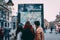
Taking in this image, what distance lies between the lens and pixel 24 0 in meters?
1.93

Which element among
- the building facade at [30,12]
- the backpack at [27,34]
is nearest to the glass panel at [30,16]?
the building facade at [30,12]

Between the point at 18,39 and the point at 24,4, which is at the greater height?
the point at 24,4

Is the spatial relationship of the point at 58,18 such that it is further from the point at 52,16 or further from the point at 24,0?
the point at 24,0

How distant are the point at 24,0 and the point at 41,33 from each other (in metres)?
0.51

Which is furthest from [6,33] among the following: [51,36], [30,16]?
[51,36]

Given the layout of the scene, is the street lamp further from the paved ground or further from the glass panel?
the paved ground

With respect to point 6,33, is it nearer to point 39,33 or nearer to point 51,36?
point 39,33

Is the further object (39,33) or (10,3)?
(10,3)

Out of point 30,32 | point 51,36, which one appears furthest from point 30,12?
point 51,36

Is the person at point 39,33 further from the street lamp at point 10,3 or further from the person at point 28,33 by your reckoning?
the street lamp at point 10,3

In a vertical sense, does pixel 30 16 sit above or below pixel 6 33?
above

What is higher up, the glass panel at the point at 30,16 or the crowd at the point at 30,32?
the glass panel at the point at 30,16

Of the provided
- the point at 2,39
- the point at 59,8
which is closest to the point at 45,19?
the point at 59,8

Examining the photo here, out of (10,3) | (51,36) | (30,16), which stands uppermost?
(10,3)
